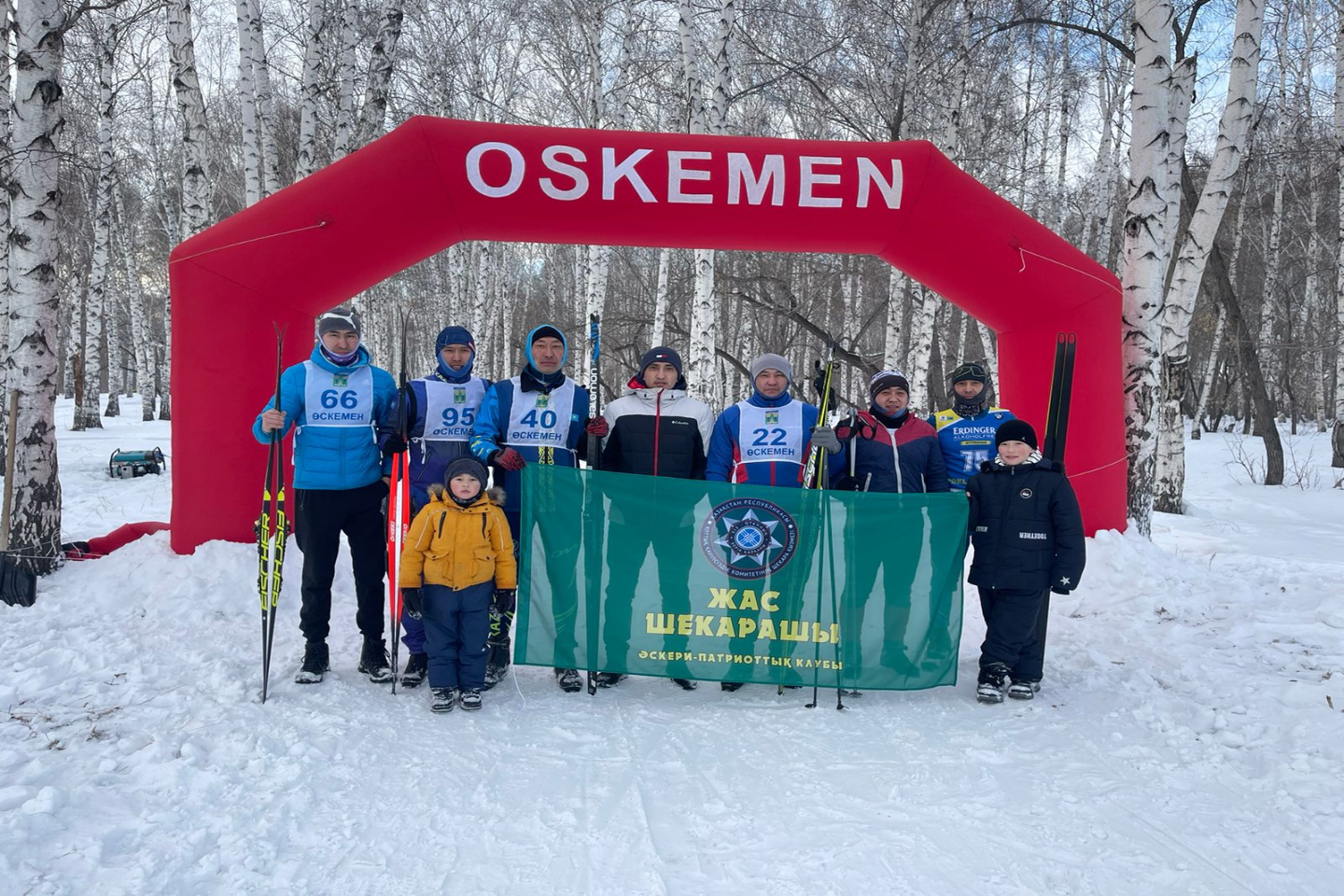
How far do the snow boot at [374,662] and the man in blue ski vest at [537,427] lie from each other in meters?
0.57

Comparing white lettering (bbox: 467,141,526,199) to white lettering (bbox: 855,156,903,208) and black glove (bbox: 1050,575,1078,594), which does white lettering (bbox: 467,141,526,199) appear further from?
black glove (bbox: 1050,575,1078,594)

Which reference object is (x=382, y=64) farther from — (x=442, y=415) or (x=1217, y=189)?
(x=1217, y=189)

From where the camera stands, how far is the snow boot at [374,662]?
4.64 meters

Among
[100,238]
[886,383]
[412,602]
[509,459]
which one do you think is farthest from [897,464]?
[100,238]

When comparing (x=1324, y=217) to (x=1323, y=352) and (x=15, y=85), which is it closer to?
(x=1323, y=352)

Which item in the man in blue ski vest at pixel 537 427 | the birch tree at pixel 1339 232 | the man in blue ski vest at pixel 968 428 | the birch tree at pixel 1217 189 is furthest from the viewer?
the birch tree at pixel 1339 232

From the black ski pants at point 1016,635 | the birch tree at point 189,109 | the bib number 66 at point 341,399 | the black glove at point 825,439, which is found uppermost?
the birch tree at point 189,109

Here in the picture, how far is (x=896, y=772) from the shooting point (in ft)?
11.8

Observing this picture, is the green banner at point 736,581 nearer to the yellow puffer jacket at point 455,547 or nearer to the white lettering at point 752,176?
the yellow puffer jacket at point 455,547

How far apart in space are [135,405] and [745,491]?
31022 millimetres

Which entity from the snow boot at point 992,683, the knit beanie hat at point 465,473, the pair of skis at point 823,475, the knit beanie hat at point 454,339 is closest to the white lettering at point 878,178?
the pair of skis at point 823,475

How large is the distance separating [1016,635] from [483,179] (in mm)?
4577

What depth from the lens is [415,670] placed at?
15.4 ft

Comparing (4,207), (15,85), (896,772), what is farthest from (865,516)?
(4,207)
